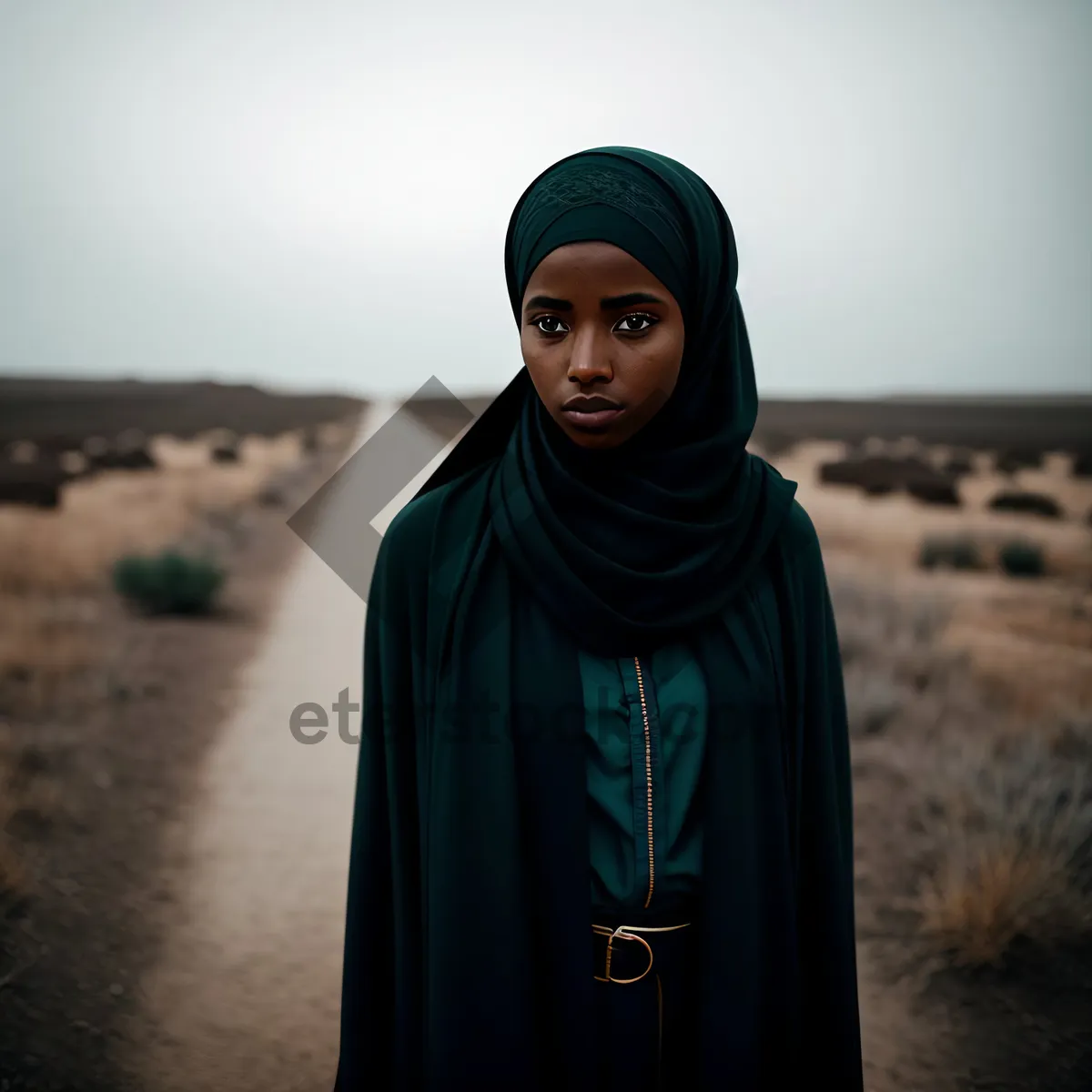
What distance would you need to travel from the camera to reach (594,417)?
132 centimetres

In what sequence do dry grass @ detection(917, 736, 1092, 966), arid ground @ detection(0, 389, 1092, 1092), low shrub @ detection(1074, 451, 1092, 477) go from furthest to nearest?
low shrub @ detection(1074, 451, 1092, 477) < dry grass @ detection(917, 736, 1092, 966) < arid ground @ detection(0, 389, 1092, 1092)

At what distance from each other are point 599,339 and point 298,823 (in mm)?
4163

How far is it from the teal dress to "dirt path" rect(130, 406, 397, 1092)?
2326 millimetres

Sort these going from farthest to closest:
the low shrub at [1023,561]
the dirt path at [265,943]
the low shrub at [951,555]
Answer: the low shrub at [951,555] < the low shrub at [1023,561] < the dirt path at [265,943]

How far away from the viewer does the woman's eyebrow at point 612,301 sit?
128 cm

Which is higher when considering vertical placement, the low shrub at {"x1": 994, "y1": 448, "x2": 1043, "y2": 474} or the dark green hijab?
the low shrub at {"x1": 994, "y1": 448, "x2": 1043, "y2": 474}

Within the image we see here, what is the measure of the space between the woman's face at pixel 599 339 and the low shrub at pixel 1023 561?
886cm

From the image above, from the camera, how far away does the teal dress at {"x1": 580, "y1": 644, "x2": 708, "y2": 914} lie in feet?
4.70

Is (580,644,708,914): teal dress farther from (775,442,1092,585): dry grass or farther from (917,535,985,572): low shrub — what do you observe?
(917,535,985,572): low shrub

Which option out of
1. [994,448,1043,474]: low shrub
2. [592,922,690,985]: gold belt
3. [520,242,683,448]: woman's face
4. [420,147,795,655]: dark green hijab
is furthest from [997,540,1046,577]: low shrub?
[520,242,683,448]: woman's face

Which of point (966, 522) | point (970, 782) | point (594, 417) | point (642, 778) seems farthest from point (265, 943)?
point (966, 522)

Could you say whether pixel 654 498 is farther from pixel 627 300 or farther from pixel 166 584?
pixel 166 584

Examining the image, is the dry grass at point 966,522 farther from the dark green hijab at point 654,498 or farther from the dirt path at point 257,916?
the dark green hijab at point 654,498

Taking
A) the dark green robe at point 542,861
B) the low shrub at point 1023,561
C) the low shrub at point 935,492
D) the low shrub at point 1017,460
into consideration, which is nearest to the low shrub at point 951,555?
the low shrub at point 1023,561
